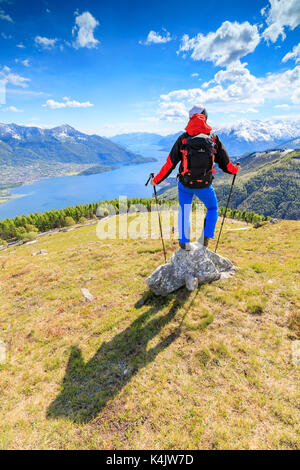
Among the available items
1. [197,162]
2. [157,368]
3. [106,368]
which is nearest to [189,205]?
[197,162]

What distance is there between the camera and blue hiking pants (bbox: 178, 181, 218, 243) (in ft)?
25.5

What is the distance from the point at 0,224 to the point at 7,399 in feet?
312

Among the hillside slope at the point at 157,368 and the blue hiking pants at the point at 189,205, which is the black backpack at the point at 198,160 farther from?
the hillside slope at the point at 157,368

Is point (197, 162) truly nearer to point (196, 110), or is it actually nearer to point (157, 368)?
point (196, 110)

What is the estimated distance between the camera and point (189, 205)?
8445mm

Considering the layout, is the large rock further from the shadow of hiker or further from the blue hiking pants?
the shadow of hiker

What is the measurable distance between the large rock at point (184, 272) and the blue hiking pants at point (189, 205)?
828 mm

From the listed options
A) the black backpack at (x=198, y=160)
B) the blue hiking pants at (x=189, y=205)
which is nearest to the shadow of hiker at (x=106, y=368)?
the blue hiking pants at (x=189, y=205)

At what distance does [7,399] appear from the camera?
5508mm

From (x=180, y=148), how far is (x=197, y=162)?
0.95 meters

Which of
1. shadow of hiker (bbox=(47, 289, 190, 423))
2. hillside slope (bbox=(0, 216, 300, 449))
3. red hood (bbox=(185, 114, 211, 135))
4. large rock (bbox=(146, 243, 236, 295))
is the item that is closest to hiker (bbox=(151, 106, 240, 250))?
red hood (bbox=(185, 114, 211, 135))

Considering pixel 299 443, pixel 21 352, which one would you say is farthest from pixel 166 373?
pixel 21 352

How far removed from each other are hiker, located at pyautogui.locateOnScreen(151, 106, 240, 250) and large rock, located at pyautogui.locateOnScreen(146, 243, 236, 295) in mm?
1345

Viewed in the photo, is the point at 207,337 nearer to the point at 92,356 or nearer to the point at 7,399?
the point at 92,356
